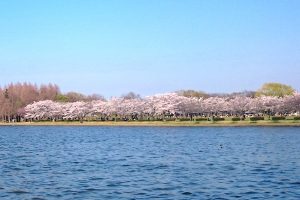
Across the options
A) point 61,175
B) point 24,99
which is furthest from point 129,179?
point 24,99

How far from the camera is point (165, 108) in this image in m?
103

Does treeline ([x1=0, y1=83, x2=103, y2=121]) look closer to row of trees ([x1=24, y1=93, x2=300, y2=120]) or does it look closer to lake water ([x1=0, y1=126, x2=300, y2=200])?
row of trees ([x1=24, y1=93, x2=300, y2=120])

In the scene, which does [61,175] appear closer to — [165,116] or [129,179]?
[129,179]

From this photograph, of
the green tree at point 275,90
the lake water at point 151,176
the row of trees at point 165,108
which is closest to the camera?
the lake water at point 151,176

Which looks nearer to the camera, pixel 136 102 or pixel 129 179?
pixel 129 179

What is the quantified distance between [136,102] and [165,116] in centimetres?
765

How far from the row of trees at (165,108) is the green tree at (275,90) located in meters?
3.68

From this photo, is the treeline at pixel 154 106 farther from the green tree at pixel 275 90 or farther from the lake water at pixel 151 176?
the lake water at pixel 151 176

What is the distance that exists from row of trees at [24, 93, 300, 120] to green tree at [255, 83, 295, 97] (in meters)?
3.68

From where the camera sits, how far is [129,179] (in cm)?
2033

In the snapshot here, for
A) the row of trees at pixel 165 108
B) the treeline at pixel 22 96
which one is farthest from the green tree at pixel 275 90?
the treeline at pixel 22 96

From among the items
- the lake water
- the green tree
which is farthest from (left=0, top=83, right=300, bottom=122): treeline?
the lake water

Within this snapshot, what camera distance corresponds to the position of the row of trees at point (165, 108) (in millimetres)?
95125

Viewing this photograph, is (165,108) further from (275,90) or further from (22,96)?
(22,96)
